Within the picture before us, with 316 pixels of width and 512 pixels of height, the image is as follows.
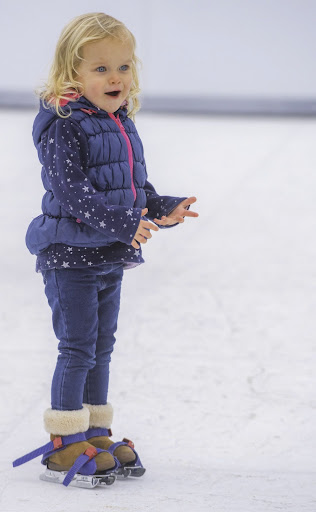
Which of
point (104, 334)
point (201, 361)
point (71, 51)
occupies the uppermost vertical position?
point (71, 51)

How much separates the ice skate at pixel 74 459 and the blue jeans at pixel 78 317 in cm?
3

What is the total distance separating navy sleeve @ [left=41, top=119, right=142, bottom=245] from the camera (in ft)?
4.90

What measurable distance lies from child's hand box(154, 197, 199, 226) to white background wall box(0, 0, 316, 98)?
842 centimetres

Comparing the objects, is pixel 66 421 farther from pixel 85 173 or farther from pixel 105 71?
pixel 105 71

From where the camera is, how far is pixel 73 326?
1633 mm

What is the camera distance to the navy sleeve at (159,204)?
1.66 meters

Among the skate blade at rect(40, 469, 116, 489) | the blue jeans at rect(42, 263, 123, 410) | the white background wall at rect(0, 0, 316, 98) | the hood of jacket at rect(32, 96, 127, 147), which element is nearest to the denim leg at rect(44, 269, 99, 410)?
→ the blue jeans at rect(42, 263, 123, 410)

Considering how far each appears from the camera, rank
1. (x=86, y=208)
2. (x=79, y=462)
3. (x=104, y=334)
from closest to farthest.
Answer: (x=86, y=208) → (x=79, y=462) → (x=104, y=334)

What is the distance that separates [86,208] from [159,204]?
214 millimetres

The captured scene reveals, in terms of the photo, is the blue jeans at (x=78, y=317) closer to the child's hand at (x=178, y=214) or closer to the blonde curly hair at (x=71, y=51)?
the child's hand at (x=178, y=214)

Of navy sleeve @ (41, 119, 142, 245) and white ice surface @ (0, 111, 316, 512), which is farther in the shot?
white ice surface @ (0, 111, 316, 512)

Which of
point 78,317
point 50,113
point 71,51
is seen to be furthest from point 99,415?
point 71,51

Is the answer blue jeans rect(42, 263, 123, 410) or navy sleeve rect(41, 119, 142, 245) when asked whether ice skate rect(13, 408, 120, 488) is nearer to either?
blue jeans rect(42, 263, 123, 410)

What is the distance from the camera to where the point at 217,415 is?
208 centimetres
